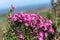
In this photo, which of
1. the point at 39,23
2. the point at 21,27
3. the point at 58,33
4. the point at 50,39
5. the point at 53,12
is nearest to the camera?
the point at 39,23

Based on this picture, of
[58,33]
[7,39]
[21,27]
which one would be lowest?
[58,33]

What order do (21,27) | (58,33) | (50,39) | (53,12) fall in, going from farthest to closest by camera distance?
(53,12)
(58,33)
(50,39)
(21,27)

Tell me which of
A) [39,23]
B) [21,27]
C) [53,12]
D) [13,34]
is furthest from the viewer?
[53,12]

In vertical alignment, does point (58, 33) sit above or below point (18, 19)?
below

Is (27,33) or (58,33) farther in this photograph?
(58,33)

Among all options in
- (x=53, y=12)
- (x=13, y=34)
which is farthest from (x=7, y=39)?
(x=53, y=12)

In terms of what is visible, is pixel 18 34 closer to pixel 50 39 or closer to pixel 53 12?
pixel 50 39

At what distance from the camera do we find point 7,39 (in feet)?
16.1

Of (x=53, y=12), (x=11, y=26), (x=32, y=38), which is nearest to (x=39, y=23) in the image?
(x=32, y=38)

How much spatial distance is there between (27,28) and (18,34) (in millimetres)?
227

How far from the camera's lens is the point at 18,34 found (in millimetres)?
4363

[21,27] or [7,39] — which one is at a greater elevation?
[21,27]

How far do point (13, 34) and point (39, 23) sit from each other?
739mm

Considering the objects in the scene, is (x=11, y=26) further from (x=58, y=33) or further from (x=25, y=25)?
(x=58, y=33)
